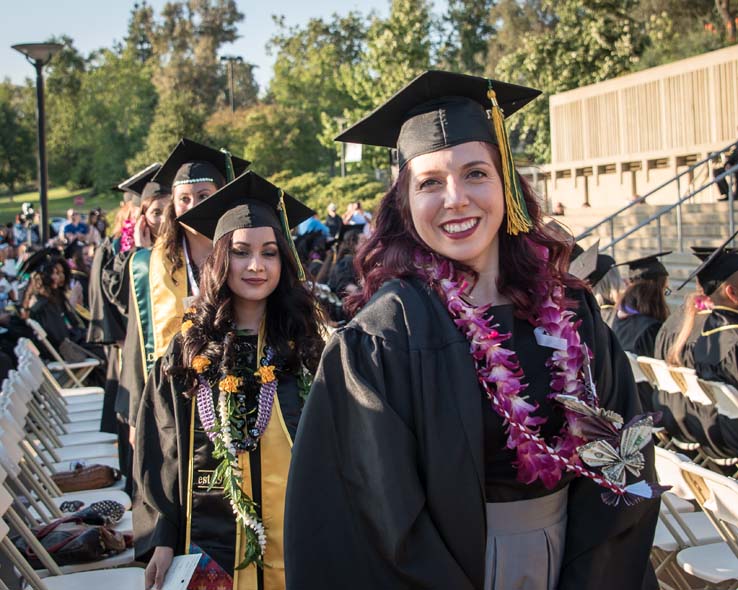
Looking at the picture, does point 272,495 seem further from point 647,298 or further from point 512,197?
point 647,298

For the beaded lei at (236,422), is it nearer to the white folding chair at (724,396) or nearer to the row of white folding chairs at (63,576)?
the row of white folding chairs at (63,576)

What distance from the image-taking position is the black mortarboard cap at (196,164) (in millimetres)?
4465

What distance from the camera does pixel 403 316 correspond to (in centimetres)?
192

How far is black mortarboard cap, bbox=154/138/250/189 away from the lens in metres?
4.46

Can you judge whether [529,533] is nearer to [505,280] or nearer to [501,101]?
[505,280]

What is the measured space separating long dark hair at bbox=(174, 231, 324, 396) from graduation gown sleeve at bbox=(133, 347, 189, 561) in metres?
0.11

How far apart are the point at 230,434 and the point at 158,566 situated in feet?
1.52

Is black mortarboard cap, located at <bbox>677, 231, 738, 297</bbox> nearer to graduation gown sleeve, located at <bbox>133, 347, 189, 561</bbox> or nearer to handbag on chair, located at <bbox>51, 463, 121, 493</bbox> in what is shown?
graduation gown sleeve, located at <bbox>133, 347, 189, 561</bbox>

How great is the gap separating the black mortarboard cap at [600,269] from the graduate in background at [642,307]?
25 centimetres

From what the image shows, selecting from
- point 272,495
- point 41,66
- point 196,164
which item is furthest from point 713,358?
point 41,66

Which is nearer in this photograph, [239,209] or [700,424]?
[239,209]

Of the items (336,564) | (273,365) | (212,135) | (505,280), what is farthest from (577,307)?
(212,135)

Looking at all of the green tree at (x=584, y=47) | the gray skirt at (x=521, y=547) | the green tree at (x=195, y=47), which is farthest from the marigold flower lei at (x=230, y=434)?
the green tree at (x=195, y=47)

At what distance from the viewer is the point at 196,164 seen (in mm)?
4520
